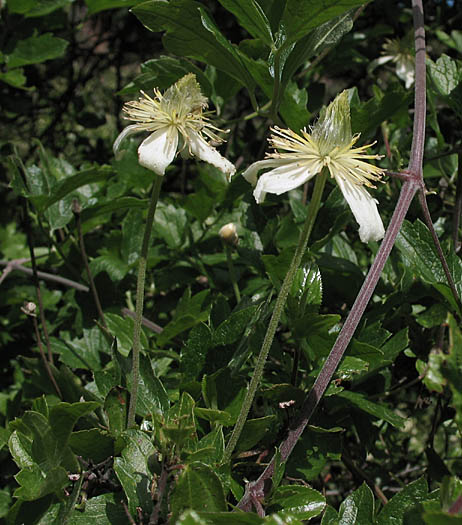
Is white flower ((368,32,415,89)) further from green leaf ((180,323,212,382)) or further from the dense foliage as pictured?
green leaf ((180,323,212,382))

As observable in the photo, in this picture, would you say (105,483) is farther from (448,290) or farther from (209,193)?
(209,193)

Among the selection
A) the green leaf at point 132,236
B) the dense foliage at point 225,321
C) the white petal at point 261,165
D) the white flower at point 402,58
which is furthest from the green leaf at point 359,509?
the white flower at point 402,58

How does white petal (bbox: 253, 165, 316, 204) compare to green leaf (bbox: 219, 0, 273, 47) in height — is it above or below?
below

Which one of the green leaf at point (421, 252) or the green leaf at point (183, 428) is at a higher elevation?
the green leaf at point (421, 252)

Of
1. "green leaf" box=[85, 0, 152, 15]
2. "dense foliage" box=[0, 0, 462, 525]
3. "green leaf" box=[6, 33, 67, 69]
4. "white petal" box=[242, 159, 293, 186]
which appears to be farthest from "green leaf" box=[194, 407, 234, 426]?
"green leaf" box=[6, 33, 67, 69]

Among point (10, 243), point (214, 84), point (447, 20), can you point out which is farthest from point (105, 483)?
point (447, 20)

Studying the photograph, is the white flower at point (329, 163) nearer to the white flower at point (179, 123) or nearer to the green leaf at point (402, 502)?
the white flower at point (179, 123)
